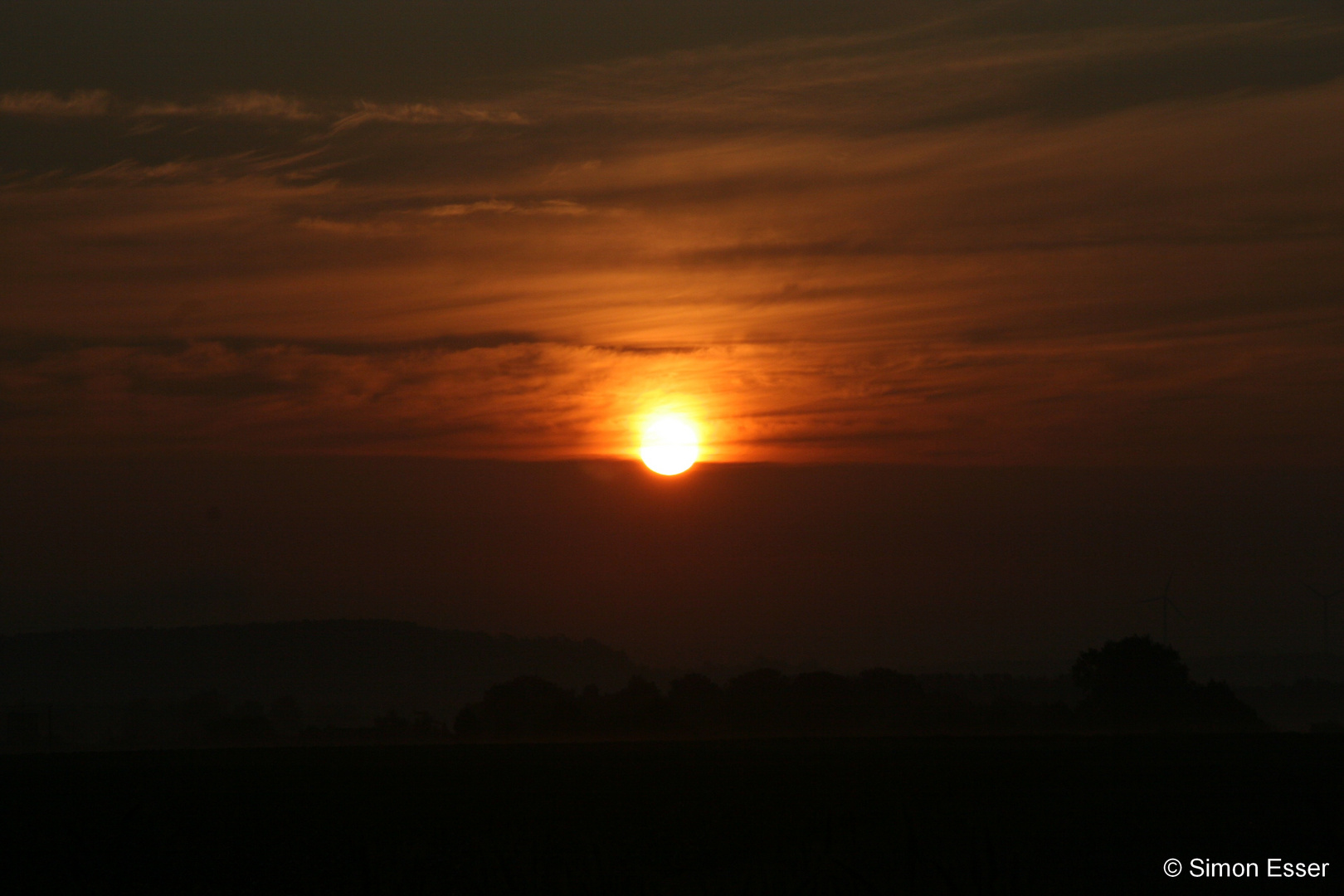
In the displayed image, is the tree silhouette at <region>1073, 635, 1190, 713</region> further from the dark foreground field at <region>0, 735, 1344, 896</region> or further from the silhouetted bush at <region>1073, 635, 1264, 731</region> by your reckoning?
the dark foreground field at <region>0, 735, 1344, 896</region>

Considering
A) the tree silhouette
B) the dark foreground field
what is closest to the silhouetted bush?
the tree silhouette

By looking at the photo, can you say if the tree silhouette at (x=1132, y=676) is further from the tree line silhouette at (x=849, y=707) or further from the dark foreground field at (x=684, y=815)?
the dark foreground field at (x=684, y=815)

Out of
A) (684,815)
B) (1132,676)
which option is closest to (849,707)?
(1132,676)

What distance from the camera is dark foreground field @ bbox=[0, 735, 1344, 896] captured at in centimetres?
1827

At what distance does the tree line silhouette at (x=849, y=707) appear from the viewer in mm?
121688

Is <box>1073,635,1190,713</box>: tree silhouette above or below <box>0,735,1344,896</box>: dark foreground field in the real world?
above

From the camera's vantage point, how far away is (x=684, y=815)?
149 feet

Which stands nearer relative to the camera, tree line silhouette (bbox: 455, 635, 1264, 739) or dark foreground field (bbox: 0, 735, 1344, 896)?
dark foreground field (bbox: 0, 735, 1344, 896)

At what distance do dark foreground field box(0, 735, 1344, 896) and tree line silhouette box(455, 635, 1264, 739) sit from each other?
3965 cm

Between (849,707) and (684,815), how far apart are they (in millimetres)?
96762

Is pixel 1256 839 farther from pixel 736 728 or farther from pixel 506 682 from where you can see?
pixel 506 682

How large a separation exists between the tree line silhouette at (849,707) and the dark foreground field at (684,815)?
3965 centimetres

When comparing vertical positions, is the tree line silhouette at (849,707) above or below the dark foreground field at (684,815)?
above

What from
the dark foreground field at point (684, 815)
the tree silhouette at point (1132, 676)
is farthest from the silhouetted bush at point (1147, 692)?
the dark foreground field at point (684, 815)
